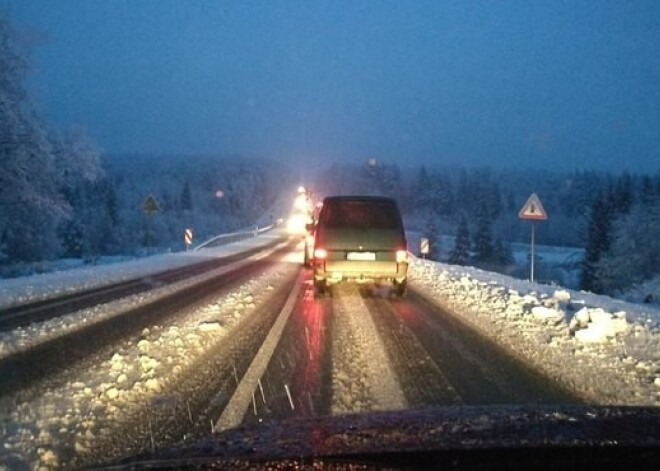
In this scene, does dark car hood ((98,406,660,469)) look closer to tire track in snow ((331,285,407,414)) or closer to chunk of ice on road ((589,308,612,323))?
tire track in snow ((331,285,407,414))

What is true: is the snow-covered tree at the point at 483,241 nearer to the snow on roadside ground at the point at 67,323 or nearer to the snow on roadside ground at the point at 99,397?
the snow on roadside ground at the point at 67,323

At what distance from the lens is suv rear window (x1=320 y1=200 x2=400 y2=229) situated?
558 inches

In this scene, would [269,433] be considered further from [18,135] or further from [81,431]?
[18,135]

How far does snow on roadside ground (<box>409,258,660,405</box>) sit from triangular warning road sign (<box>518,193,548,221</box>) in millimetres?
2713

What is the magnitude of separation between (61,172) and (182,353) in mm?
27936

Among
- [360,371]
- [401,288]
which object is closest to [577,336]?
[360,371]

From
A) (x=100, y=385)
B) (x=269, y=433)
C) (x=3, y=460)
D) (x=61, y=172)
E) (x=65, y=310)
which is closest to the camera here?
(x=269, y=433)

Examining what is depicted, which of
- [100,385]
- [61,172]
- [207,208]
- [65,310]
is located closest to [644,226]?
[61,172]

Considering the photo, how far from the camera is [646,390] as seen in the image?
20.8ft

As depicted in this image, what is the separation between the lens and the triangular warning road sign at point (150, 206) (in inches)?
1092

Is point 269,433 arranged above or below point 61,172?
below

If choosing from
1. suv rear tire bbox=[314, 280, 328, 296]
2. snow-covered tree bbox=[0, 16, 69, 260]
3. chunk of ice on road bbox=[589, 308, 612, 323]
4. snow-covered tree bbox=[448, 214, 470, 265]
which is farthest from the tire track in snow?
snow-covered tree bbox=[448, 214, 470, 265]

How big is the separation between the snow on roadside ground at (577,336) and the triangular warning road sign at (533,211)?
8.90 ft

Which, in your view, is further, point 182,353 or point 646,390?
point 182,353
